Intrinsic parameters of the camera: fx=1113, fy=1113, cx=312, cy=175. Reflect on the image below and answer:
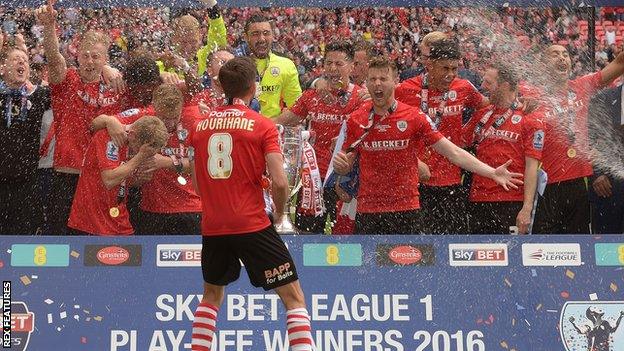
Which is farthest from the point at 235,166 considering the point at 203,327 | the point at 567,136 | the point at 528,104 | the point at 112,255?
the point at 567,136

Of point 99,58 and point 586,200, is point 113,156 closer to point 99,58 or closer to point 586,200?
point 99,58

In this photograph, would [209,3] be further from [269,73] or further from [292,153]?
[292,153]

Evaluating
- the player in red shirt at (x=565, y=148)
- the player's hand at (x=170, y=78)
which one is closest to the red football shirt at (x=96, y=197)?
the player's hand at (x=170, y=78)

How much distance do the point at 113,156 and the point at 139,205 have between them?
0.51 m

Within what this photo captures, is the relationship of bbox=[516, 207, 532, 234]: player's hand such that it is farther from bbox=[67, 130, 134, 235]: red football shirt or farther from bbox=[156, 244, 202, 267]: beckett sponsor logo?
bbox=[67, 130, 134, 235]: red football shirt

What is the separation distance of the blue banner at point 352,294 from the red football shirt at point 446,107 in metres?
1.18

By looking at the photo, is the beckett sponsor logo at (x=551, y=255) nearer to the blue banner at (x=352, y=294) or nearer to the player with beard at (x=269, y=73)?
the blue banner at (x=352, y=294)

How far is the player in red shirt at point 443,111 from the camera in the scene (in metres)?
7.95

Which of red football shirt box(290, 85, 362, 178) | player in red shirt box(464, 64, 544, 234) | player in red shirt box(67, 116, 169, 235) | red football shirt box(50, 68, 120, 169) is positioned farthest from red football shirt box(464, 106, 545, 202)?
red football shirt box(50, 68, 120, 169)

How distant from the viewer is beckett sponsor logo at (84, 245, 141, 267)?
694 centimetres

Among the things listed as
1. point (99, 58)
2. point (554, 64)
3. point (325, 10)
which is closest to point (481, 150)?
point (554, 64)

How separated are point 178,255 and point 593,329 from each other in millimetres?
2624

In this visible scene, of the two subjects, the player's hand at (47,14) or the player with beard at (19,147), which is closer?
the player's hand at (47,14)

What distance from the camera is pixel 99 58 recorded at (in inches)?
313
